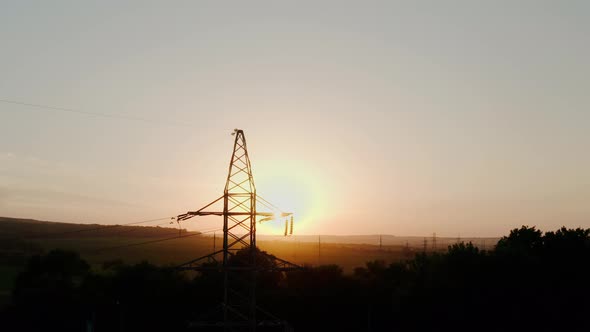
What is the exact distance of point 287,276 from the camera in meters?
74.0

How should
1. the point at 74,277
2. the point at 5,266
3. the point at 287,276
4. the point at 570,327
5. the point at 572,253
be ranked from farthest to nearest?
1. the point at 5,266
2. the point at 74,277
3. the point at 287,276
4. the point at 572,253
5. the point at 570,327

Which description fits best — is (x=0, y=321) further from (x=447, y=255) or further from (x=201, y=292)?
(x=447, y=255)

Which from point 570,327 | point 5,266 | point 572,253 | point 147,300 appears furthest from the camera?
point 5,266

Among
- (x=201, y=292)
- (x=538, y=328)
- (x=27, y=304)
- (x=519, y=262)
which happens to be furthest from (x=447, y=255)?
(x=27, y=304)

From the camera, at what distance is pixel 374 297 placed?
66.5 meters

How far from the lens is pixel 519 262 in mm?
66000

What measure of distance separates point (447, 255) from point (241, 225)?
30.3 meters

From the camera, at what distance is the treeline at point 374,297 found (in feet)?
198

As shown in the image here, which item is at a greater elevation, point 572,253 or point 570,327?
point 572,253

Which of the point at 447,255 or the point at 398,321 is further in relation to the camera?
the point at 447,255

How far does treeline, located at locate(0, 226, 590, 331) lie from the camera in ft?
198

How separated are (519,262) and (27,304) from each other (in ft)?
152

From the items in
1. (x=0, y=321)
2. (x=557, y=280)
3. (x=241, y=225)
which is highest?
(x=241, y=225)

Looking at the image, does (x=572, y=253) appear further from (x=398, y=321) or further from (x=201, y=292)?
(x=201, y=292)
